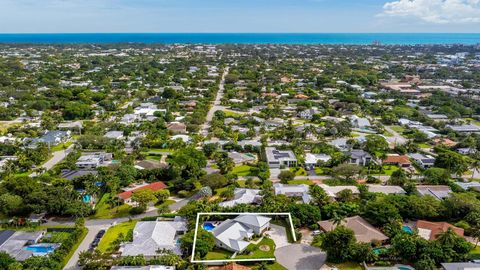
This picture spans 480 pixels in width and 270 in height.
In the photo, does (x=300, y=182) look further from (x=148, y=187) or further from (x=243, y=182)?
(x=148, y=187)

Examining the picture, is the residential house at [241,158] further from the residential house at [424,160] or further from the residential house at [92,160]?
the residential house at [424,160]

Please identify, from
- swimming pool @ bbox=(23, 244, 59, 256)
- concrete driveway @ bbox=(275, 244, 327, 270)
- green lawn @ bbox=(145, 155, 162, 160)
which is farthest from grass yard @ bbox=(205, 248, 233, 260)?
green lawn @ bbox=(145, 155, 162, 160)

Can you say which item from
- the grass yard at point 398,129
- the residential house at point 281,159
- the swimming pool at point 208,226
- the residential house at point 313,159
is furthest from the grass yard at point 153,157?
the grass yard at point 398,129

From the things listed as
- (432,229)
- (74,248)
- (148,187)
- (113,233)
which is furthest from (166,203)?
(432,229)

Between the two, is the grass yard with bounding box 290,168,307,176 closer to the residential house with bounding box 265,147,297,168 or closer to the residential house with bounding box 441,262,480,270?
the residential house with bounding box 265,147,297,168

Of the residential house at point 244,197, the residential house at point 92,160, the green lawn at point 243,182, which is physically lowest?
the green lawn at point 243,182
